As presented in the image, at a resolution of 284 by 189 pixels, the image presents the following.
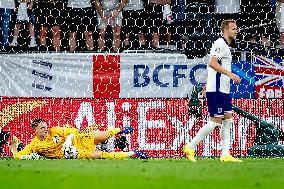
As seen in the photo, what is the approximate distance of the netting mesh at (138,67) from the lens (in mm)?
14352

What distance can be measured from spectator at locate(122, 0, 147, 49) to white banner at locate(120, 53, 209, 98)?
0.96 m

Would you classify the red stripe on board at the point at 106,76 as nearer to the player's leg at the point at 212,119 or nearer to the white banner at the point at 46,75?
the white banner at the point at 46,75

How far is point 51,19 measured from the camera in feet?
58.2

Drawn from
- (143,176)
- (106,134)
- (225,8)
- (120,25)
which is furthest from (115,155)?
(225,8)

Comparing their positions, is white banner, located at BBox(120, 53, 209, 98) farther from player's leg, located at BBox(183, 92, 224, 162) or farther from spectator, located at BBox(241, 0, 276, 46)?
player's leg, located at BBox(183, 92, 224, 162)

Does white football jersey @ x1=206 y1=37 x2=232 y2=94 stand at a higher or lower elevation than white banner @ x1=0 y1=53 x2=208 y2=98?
higher

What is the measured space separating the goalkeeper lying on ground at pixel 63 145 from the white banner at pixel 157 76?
375cm

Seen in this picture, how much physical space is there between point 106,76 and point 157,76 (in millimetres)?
980

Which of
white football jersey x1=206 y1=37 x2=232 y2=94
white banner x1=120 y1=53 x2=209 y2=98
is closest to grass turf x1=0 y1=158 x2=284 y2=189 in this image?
white football jersey x1=206 y1=37 x2=232 y2=94

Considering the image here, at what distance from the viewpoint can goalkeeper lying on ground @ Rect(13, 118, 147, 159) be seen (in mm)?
12383

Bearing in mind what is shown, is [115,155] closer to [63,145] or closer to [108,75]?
[63,145]

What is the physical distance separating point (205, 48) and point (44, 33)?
3365 millimetres

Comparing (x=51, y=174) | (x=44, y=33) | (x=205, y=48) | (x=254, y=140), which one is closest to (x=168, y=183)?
(x=51, y=174)

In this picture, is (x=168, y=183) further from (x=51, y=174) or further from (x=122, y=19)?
(x=122, y=19)
